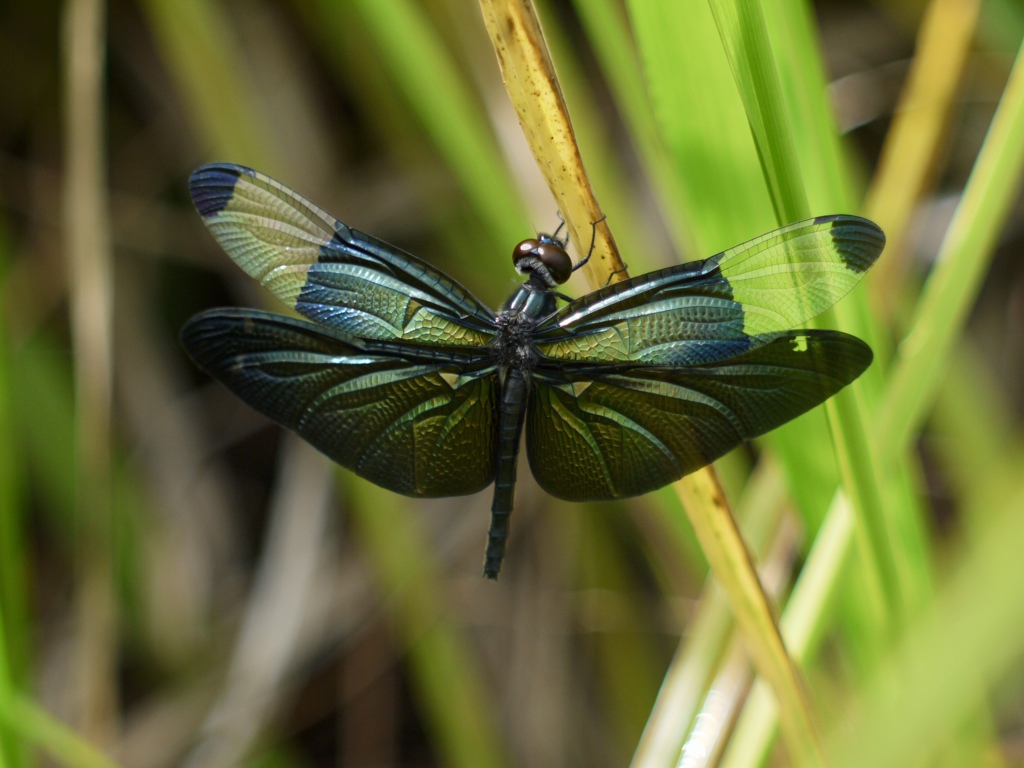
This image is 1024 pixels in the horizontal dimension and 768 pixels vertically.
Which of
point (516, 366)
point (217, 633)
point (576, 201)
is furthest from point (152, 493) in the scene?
point (576, 201)

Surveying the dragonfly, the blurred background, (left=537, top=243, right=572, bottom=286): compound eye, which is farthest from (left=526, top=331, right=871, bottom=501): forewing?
the blurred background

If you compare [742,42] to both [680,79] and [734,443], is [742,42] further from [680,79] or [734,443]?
[734,443]

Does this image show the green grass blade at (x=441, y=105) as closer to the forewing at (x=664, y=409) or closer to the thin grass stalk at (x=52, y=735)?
the forewing at (x=664, y=409)

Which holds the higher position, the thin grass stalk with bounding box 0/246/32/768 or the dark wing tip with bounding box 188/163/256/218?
the dark wing tip with bounding box 188/163/256/218

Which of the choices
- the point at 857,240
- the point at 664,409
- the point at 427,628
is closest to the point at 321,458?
the point at 427,628

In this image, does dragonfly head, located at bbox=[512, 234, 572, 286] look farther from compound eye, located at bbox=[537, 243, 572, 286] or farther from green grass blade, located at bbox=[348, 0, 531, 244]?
green grass blade, located at bbox=[348, 0, 531, 244]

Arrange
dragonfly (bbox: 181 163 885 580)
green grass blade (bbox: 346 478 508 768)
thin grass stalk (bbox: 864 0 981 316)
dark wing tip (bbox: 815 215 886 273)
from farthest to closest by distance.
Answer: green grass blade (bbox: 346 478 508 768) < thin grass stalk (bbox: 864 0 981 316) < dragonfly (bbox: 181 163 885 580) < dark wing tip (bbox: 815 215 886 273)

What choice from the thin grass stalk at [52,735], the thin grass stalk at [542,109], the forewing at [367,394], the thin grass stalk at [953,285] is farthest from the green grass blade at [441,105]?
the thin grass stalk at [52,735]

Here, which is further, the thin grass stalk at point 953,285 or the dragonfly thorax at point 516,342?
the dragonfly thorax at point 516,342
